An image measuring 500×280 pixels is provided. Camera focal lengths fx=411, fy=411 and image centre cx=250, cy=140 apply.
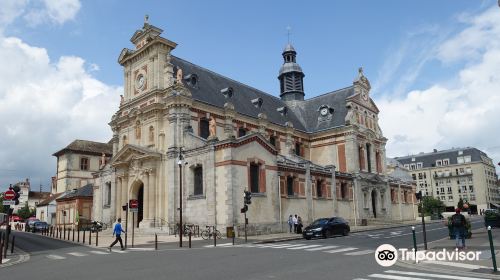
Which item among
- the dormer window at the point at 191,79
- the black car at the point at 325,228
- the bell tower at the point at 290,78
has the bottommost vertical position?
the black car at the point at 325,228

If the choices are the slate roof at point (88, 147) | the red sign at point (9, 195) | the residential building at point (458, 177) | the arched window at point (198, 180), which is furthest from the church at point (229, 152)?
the residential building at point (458, 177)

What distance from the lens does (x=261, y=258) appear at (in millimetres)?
14750

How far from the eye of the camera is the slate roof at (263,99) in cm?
3775

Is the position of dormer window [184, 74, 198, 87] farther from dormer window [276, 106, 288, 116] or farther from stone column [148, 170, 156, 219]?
dormer window [276, 106, 288, 116]

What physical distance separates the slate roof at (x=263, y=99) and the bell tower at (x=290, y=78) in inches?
62.8

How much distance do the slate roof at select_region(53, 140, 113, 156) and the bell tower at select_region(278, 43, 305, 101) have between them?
3102 cm

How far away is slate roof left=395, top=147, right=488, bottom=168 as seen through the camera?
85738 mm

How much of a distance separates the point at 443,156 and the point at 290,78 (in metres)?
53.4

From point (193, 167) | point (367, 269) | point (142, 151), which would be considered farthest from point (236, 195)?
point (367, 269)

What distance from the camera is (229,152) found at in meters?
29.3

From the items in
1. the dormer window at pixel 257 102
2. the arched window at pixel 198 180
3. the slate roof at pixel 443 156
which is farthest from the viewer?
the slate roof at pixel 443 156

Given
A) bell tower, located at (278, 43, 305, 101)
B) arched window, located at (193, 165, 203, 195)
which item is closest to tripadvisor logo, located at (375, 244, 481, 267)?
arched window, located at (193, 165, 203, 195)

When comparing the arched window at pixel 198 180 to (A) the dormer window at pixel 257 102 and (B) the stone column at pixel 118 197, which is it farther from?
(A) the dormer window at pixel 257 102

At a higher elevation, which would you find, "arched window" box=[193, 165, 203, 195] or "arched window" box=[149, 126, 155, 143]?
"arched window" box=[149, 126, 155, 143]
